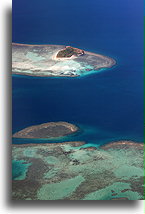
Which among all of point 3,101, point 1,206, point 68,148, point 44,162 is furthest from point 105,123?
point 1,206

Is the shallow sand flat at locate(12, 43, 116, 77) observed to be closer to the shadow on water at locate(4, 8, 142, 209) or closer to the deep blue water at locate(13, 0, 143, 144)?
the deep blue water at locate(13, 0, 143, 144)

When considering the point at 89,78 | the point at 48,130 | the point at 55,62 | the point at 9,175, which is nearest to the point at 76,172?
the point at 48,130

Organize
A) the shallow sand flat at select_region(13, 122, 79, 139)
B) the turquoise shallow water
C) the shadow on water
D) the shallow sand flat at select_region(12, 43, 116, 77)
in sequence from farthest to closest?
the shallow sand flat at select_region(12, 43, 116, 77), the shallow sand flat at select_region(13, 122, 79, 139), the turquoise shallow water, the shadow on water

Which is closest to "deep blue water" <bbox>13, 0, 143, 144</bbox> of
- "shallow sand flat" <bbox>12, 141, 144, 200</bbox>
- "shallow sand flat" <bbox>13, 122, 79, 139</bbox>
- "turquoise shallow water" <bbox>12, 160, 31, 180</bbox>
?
"shallow sand flat" <bbox>13, 122, 79, 139</bbox>

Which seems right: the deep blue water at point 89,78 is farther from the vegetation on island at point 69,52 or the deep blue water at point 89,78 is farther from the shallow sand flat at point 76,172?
the shallow sand flat at point 76,172

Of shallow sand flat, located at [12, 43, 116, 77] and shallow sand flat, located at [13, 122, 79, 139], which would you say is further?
shallow sand flat, located at [12, 43, 116, 77]

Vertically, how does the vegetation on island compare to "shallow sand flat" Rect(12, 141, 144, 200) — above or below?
above
